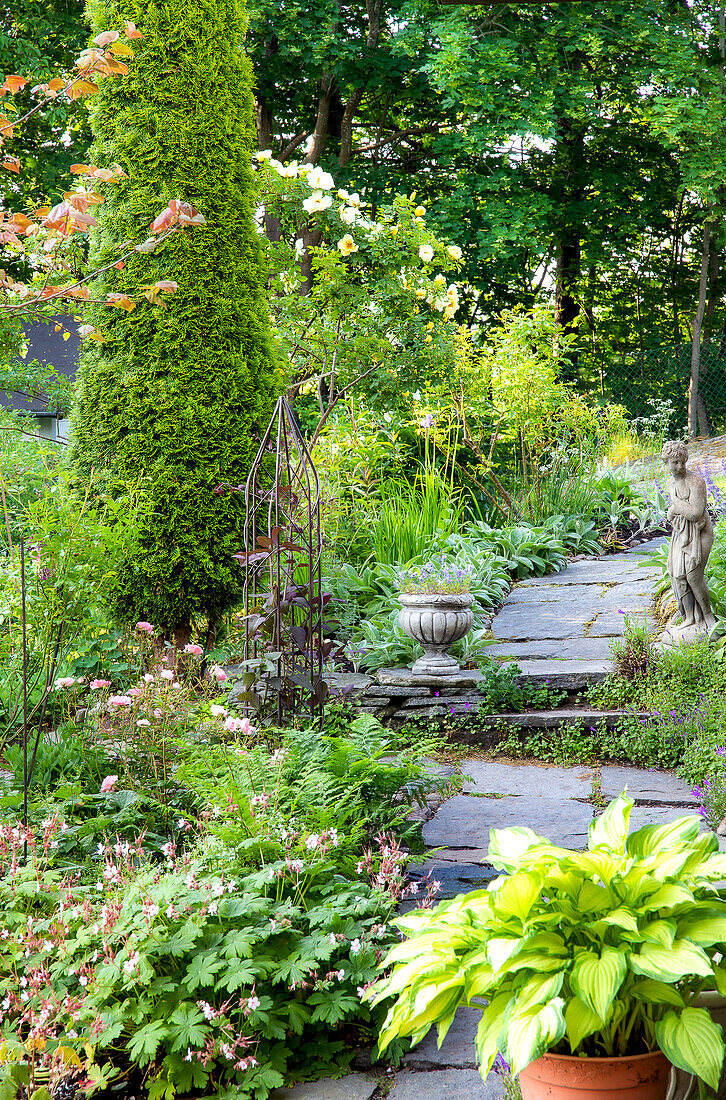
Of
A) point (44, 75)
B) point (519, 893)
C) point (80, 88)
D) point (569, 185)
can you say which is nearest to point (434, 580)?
point (80, 88)

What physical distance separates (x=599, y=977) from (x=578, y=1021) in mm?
106

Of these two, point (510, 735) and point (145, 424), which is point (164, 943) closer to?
point (510, 735)

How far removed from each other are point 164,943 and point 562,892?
100 cm

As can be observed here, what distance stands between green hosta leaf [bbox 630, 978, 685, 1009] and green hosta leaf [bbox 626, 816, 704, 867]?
258 mm

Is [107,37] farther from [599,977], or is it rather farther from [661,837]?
[599,977]

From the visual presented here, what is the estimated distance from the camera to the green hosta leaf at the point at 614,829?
66.7 inches

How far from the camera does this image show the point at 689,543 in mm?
4402

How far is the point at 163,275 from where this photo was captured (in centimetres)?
507

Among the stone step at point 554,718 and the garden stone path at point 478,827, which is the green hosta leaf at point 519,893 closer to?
the garden stone path at point 478,827

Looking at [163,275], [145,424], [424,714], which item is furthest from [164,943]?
[163,275]

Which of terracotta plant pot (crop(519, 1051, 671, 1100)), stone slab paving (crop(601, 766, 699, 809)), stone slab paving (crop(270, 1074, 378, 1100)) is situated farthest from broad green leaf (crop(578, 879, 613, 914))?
stone slab paving (crop(601, 766, 699, 809))

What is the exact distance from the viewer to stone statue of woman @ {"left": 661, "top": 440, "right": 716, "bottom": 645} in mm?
4375

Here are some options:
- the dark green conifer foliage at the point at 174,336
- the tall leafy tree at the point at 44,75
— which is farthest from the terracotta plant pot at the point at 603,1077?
the tall leafy tree at the point at 44,75

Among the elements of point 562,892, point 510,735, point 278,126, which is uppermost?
point 278,126
